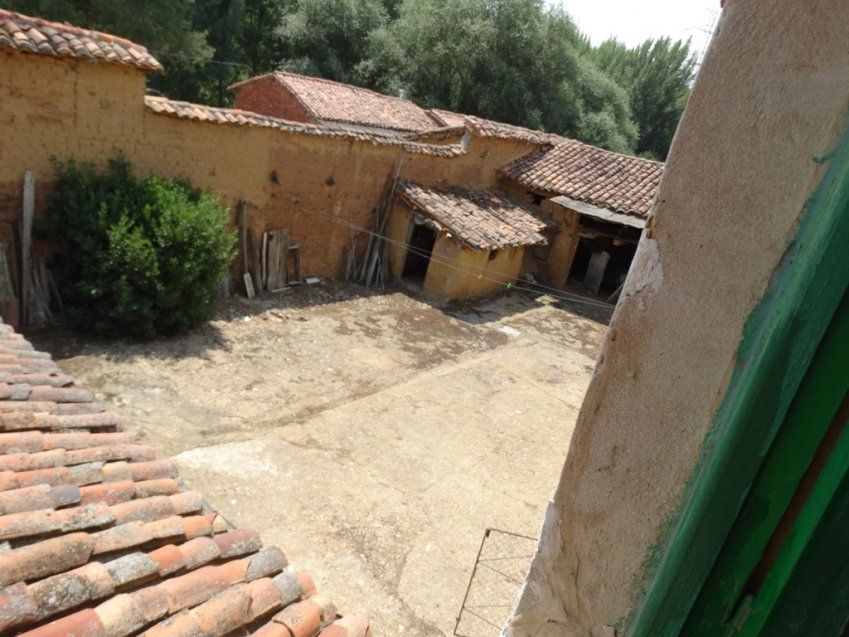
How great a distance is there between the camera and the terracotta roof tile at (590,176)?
54.0ft

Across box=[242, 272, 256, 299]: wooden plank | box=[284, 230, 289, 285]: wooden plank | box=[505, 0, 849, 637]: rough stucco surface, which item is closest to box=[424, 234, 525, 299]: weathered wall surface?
box=[284, 230, 289, 285]: wooden plank

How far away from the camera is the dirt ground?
601 centimetres

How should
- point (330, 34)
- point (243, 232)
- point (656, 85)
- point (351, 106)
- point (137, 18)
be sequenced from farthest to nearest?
point (656, 85) → point (330, 34) → point (351, 106) → point (137, 18) → point (243, 232)

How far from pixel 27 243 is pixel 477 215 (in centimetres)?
989

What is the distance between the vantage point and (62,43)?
26.7ft

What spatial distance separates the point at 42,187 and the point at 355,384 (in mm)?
5578

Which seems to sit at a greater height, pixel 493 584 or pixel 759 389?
pixel 759 389

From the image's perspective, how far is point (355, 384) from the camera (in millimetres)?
9320

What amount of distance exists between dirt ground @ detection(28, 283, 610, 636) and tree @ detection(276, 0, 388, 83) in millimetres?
17683

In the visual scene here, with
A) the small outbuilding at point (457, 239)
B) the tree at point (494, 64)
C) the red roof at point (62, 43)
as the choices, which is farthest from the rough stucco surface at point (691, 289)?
the tree at point (494, 64)

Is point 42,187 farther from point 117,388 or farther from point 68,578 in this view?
point 68,578

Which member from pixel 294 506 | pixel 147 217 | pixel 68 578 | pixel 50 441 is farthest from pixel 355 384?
pixel 68 578

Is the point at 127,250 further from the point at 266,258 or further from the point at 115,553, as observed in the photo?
the point at 115,553

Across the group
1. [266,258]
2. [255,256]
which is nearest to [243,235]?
[255,256]
